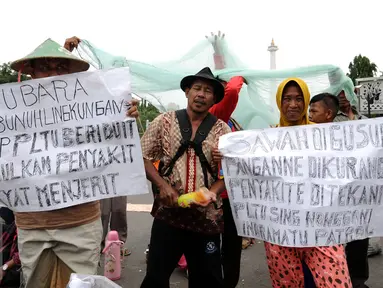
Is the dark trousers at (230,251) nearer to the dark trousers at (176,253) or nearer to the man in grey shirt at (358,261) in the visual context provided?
the dark trousers at (176,253)

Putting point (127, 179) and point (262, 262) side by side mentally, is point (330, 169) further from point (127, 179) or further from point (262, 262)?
point (262, 262)

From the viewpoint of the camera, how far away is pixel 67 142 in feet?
7.86

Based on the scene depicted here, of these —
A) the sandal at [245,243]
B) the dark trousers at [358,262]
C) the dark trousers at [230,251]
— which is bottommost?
the sandal at [245,243]

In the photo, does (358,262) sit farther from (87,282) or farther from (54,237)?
(54,237)

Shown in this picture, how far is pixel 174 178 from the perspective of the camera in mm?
2492

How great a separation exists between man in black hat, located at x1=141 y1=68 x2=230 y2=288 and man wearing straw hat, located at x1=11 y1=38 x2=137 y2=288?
0.31 meters

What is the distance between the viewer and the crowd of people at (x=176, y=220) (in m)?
2.29

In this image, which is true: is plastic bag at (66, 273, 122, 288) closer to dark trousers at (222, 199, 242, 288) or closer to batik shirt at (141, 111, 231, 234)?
batik shirt at (141, 111, 231, 234)

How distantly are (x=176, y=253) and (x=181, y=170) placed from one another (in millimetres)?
561

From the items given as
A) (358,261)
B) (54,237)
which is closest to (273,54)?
(358,261)

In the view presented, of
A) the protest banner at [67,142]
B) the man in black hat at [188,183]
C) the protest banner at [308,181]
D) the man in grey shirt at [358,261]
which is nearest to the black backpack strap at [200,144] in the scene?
the man in black hat at [188,183]

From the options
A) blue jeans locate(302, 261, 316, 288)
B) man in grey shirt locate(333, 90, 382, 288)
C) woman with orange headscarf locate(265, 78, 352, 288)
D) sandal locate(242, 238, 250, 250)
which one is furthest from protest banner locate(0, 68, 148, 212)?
sandal locate(242, 238, 250, 250)

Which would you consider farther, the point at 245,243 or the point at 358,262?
the point at 245,243

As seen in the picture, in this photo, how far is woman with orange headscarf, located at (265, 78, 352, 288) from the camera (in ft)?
7.45
